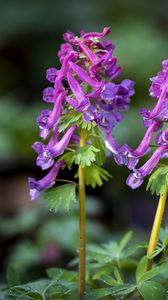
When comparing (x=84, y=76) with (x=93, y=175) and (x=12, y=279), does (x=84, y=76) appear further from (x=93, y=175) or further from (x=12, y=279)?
Result: (x=12, y=279)

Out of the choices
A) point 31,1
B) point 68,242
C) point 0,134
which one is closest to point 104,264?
point 68,242

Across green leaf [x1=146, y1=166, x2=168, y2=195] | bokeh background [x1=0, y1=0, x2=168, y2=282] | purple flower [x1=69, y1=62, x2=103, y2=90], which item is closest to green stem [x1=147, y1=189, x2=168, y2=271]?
green leaf [x1=146, y1=166, x2=168, y2=195]

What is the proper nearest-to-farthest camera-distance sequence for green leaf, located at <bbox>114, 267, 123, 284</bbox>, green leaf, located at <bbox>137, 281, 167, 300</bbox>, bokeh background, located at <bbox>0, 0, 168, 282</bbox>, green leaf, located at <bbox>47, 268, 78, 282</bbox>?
green leaf, located at <bbox>137, 281, 167, 300</bbox> < green leaf, located at <bbox>114, 267, 123, 284</bbox> < green leaf, located at <bbox>47, 268, 78, 282</bbox> < bokeh background, located at <bbox>0, 0, 168, 282</bbox>

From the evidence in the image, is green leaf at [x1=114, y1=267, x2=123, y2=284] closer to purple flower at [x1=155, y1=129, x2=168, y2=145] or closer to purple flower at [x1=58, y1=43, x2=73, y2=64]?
purple flower at [x1=155, y1=129, x2=168, y2=145]

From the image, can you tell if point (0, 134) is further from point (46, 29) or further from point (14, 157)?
point (46, 29)

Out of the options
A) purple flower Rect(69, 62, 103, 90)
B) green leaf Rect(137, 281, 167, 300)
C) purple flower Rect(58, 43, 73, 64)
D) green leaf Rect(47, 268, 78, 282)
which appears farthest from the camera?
green leaf Rect(47, 268, 78, 282)

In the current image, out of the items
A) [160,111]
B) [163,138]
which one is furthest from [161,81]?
[163,138]

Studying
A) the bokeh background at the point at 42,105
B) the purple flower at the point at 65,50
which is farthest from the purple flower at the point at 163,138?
the bokeh background at the point at 42,105

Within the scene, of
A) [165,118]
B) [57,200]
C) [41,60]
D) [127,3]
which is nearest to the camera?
[165,118]
